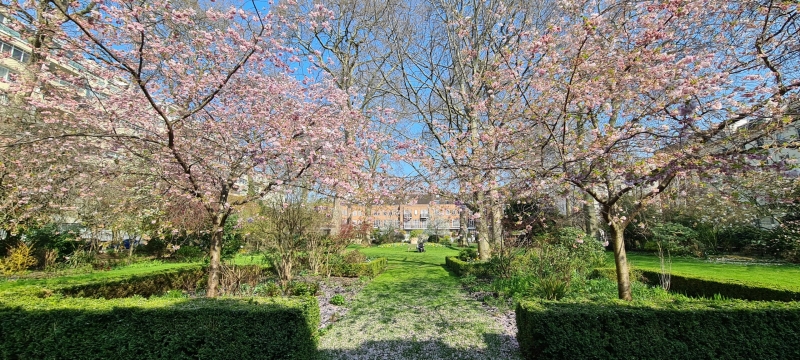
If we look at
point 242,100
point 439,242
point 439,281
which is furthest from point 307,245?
point 439,242

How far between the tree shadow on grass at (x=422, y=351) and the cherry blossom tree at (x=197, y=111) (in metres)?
2.87

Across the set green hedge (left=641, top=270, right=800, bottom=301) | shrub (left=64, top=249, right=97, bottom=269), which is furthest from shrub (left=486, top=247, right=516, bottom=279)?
shrub (left=64, top=249, right=97, bottom=269)

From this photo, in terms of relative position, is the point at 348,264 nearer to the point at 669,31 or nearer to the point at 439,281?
the point at 439,281

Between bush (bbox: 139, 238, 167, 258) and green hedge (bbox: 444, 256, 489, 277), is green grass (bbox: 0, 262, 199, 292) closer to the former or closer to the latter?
bush (bbox: 139, 238, 167, 258)

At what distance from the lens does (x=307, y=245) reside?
1212cm

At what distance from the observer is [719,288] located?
783 centimetres

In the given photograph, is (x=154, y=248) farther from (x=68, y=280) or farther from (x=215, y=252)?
(x=215, y=252)

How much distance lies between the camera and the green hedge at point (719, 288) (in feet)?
21.7

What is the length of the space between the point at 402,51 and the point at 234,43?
9.48m

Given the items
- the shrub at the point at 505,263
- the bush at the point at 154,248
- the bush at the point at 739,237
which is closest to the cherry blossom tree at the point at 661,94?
the shrub at the point at 505,263

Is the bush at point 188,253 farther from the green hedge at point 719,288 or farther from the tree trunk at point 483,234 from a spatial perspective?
the green hedge at point 719,288

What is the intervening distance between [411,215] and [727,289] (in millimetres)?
56947

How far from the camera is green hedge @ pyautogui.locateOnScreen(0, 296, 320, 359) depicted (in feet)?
14.5

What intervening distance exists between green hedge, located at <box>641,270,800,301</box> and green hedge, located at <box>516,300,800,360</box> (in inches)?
116
